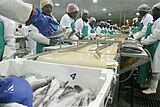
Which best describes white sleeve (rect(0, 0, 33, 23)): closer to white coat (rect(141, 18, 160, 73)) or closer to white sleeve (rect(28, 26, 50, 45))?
white sleeve (rect(28, 26, 50, 45))

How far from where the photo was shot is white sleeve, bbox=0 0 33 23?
2.83 ft

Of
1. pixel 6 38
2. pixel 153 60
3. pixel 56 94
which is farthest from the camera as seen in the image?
pixel 153 60

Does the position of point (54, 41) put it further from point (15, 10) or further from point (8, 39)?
point (15, 10)

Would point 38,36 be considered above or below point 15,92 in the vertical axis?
above

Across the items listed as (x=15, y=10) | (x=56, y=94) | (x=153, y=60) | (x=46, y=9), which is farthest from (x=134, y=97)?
(x=15, y=10)

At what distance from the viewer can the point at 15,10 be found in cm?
91

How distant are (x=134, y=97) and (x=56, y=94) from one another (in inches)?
91.1

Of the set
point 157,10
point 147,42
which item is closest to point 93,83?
point 147,42

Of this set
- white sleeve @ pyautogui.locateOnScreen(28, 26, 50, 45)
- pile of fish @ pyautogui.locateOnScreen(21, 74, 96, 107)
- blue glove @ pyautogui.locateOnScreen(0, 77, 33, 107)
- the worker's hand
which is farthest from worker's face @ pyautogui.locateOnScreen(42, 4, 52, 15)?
blue glove @ pyautogui.locateOnScreen(0, 77, 33, 107)

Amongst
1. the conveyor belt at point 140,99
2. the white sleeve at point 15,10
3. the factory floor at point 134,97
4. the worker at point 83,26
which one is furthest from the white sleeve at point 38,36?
the worker at point 83,26

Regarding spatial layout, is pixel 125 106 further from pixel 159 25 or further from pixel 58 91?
pixel 58 91

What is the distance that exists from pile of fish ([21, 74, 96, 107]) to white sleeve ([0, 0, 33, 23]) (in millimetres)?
459

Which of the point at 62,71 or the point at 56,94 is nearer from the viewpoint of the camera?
the point at 56,94

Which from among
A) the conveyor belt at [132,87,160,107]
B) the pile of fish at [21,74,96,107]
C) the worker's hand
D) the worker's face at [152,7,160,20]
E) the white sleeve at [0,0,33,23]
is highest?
the worker's face at [152,7,160,20]
